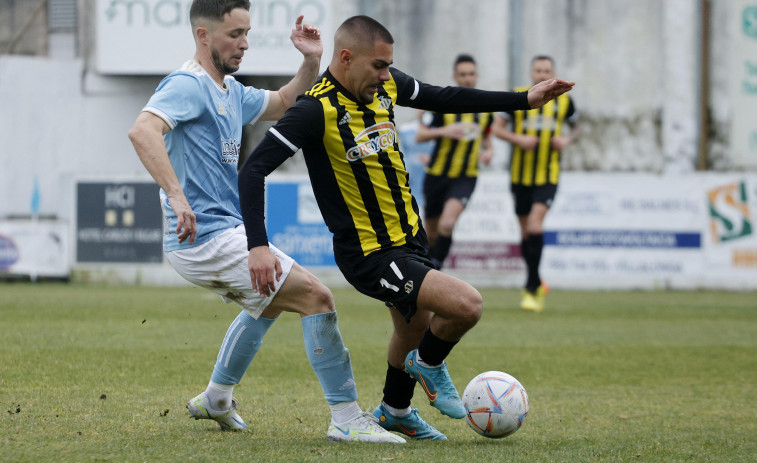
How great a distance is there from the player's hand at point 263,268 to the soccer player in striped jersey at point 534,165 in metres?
7.25

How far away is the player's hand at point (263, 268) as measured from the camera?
4.32 meters

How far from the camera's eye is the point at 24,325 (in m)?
9.39

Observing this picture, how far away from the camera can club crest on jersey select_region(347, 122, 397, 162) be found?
15.6 feet

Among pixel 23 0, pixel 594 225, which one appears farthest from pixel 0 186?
pixel 594 225

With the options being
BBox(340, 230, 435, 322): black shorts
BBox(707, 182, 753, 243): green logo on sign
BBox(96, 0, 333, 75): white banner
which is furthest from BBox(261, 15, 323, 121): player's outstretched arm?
BBox(96, 0, 333, 75): white banner

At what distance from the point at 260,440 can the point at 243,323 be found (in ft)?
2.00

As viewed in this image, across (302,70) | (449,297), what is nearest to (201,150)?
(302,70)

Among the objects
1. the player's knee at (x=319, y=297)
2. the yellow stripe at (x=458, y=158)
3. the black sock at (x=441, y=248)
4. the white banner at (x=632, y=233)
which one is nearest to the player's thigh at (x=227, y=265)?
the player's knee at (x=319, y=297)

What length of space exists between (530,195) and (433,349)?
7.05 meters

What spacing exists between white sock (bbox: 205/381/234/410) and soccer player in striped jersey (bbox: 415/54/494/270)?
21.3 ft

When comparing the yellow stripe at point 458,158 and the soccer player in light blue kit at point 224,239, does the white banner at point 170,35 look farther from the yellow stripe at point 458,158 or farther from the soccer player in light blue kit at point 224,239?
the soccer player in light blue kit at point 224,239

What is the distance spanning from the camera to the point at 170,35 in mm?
23094

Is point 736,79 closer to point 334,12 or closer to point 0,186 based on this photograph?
point 334,12

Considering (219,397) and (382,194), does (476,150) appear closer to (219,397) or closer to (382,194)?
(382,194)
